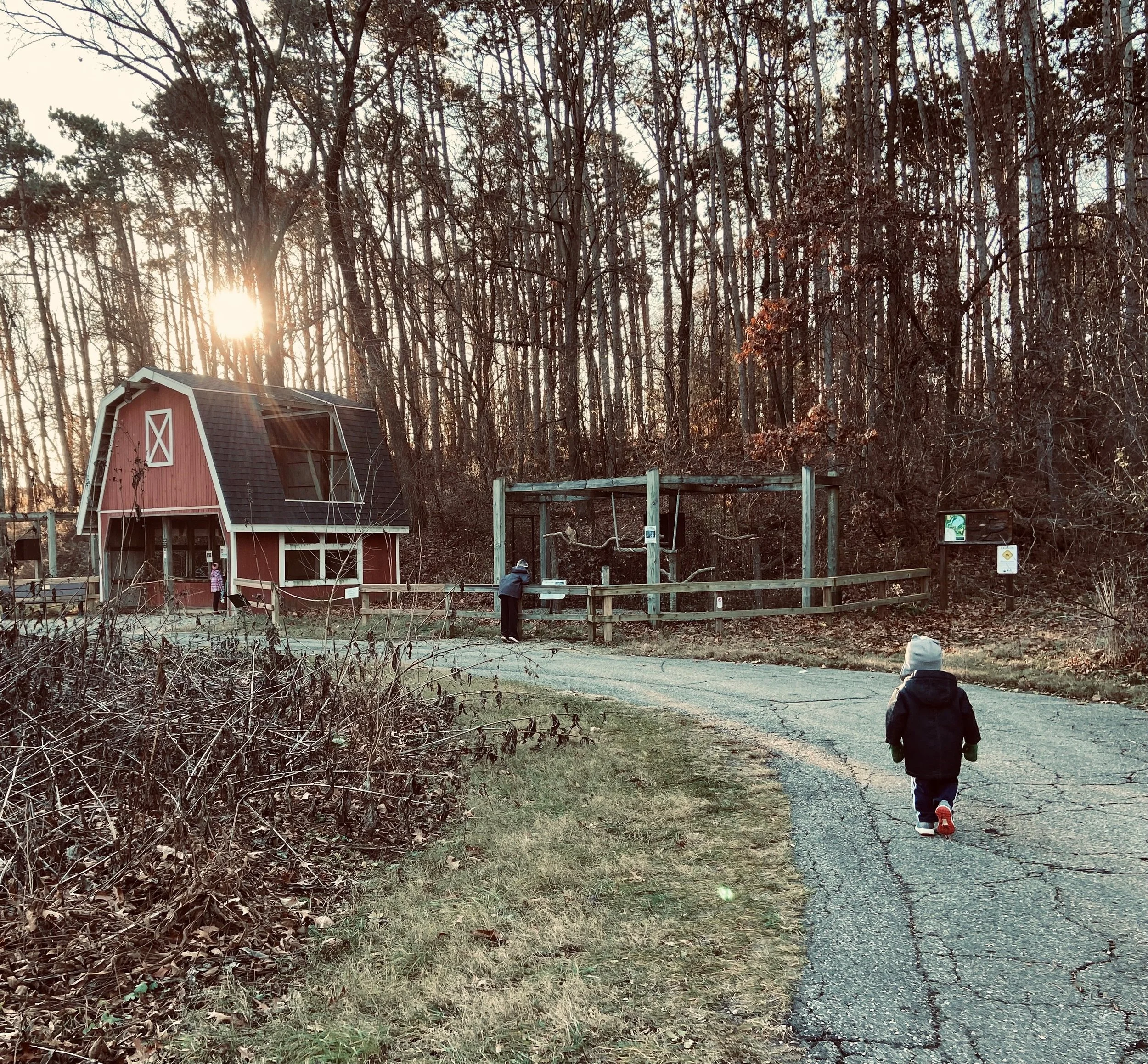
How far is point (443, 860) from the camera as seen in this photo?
17.9ft

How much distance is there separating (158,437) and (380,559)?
6835 mm

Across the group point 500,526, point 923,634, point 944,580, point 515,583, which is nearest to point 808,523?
point 944,580

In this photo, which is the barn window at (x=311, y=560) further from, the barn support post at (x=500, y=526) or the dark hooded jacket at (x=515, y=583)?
the dark hooded jacket at (x=515, y=583)

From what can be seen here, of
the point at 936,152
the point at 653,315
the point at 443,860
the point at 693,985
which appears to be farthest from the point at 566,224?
the point at 693,985

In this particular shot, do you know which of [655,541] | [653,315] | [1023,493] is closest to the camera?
[655,541]

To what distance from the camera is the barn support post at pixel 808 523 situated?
17.1 meters

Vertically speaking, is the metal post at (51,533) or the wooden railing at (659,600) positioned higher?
the metal post at (51,533)

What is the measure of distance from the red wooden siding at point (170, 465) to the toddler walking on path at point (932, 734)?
20.8m

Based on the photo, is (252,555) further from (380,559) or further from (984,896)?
(984,896)

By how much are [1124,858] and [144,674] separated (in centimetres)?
723

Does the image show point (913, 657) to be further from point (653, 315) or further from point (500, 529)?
point (653, 315)

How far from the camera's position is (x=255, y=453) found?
942 inches

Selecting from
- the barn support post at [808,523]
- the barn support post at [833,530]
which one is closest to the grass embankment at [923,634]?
the barn support post at [808,523]

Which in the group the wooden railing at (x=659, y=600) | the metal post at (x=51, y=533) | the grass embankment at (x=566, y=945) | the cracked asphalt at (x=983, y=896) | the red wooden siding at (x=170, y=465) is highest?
the red wooden siding at (x=170, y=465)
